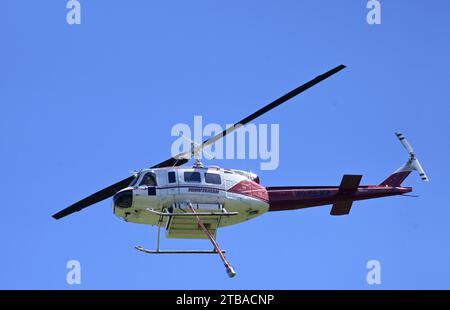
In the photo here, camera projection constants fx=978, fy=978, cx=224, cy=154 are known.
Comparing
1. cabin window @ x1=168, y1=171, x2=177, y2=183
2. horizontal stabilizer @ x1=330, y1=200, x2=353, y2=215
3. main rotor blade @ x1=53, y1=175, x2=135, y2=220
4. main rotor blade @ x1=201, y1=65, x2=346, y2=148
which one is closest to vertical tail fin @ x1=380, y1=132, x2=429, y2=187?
horizontal stabilizer @ x1=330, y1=200, x2=353, y2=215

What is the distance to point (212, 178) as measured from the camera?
28.8 metres

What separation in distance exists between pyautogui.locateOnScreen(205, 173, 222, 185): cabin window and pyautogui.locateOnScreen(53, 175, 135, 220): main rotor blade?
2.64 metres

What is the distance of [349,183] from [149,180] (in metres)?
6.57

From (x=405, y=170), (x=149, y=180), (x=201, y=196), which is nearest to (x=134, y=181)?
(x=149, y=180)

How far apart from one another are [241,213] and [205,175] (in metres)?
1.56

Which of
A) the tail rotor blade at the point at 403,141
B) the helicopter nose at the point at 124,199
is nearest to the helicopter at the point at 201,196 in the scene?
the helicopter nose at the point at 124,199

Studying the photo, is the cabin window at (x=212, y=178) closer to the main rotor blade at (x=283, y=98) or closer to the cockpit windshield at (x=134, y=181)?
the main rotor blade at (x=283, y=98)

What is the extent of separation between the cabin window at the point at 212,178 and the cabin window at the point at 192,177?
0.26 metres

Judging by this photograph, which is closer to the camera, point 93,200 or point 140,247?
point 140,247
